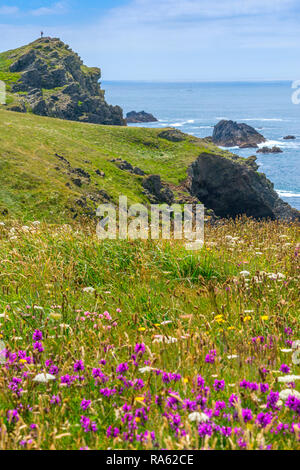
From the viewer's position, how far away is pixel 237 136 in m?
180

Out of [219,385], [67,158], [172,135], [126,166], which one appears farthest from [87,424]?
[172,135]

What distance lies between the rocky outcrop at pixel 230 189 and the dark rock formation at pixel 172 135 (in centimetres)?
752

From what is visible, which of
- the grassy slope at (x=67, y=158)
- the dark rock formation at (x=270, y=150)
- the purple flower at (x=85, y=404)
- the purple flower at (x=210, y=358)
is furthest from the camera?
the dark rock formation at (x=270, y=150)

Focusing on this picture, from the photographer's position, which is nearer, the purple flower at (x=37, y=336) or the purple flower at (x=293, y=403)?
the purple flower at (x=293, y=403)

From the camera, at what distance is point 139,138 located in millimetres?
→ 71062

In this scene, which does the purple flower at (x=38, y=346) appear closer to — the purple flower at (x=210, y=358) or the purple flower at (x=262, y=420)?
the purple flower at (x=210, y=358)

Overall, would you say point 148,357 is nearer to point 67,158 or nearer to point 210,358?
point 210,358

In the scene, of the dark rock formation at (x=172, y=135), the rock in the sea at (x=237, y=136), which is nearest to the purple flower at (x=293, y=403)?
the dark rock formation at (x=172, y=135)

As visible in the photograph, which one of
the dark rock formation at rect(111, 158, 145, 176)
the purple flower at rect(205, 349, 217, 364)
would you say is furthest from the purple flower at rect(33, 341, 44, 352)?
the dark rock formation at rect(111, 158, 145, 176)

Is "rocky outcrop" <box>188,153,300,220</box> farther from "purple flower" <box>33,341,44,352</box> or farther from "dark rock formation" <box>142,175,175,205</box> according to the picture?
"purple flower" <box>33,341,44,352</box>

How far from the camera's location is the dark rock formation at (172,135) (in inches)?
2921

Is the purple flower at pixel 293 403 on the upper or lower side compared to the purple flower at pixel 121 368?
lower

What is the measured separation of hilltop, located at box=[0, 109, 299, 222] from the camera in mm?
29417
